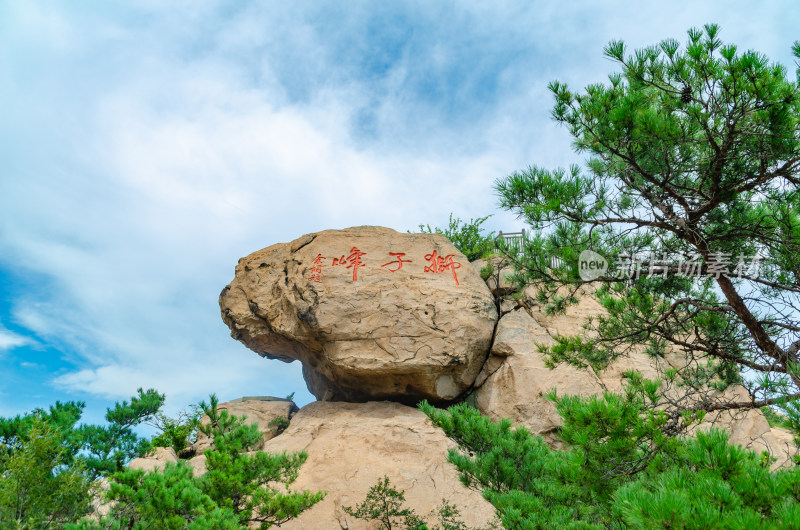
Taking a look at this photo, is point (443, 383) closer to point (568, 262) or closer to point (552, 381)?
point (552, 381)

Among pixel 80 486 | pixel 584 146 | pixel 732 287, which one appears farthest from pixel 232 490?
pixel 732 287

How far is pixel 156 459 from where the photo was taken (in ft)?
23.8

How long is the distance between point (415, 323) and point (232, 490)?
11.5 ft

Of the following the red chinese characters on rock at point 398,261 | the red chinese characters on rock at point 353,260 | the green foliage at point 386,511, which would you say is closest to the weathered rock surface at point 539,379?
the red chinese characters on rock at point 398,261

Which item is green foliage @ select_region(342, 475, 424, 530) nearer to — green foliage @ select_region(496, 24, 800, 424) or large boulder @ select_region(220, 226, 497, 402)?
large boulder @ select_region(220, 226, 497, 402)

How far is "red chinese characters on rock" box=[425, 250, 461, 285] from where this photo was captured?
7887 millimetres

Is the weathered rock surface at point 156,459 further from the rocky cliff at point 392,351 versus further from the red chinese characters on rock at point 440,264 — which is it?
the red chinese characters on rock at point 440,264

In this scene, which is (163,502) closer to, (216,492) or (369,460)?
(216,492)

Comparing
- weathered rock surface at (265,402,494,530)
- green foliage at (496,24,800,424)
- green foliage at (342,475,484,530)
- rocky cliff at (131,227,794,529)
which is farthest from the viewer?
rocky cliff at (131,227,794,529)

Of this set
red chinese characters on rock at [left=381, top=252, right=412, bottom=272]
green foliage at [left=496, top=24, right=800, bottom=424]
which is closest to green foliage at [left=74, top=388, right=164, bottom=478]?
red chinese characters on rock at [left=381, top=252, right=412, bottom=272]

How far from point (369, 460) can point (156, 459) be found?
126 inches

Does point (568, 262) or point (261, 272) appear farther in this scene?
point (261, 272)

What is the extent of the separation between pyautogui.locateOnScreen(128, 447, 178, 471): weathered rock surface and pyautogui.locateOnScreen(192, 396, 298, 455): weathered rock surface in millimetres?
366

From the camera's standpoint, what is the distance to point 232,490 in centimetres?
436
